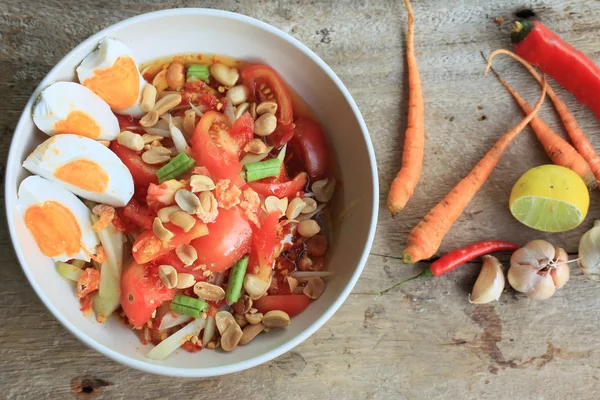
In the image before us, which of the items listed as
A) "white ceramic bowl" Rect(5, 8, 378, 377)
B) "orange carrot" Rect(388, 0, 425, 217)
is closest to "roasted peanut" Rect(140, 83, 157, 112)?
"white ceramic bowl" Rect(5, 8, 378, 377)

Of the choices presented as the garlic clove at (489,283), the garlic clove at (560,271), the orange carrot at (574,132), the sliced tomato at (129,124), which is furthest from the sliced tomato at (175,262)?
the orange carrot at (574,132)

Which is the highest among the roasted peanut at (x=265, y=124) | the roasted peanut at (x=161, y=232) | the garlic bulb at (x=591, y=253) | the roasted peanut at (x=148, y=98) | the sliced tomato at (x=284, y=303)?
the roasted peanut at (x=148, y=98)

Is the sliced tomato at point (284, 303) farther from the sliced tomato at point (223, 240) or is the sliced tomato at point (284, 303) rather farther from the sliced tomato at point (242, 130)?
the sliced tomato at point (242, 130)

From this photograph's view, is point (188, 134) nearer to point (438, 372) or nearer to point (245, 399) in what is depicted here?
point (245, 399)

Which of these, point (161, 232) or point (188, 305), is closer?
point (161, 232)

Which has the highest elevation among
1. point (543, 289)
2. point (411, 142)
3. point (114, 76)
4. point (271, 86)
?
point (114, 76)

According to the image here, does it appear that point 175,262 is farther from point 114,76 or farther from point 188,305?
point 114,76

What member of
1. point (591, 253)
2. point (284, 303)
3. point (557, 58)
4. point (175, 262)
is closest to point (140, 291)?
point (175, 262)
